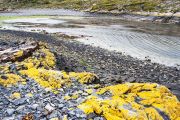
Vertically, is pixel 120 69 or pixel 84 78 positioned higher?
pixel 84 78

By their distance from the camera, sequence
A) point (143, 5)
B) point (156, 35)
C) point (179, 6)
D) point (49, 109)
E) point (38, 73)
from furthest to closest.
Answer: point (143, 5)
point (179, 6)
point (156, 35)
point (38, 73)
point (49, 109)

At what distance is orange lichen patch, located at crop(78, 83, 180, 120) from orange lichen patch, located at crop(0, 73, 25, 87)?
4400mm

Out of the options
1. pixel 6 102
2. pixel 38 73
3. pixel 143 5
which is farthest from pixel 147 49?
pixel 143 5

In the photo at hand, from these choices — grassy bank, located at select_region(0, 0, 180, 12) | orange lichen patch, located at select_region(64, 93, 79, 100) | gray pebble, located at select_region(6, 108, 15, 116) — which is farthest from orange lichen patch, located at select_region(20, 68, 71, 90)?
grassy bank, located at select_region(0, 0, 180, 12)

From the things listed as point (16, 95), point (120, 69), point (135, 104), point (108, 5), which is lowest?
point (108, 5)

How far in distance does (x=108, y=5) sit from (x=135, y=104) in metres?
109

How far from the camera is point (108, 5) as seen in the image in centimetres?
12194

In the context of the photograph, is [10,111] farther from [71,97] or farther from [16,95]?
[71,97]

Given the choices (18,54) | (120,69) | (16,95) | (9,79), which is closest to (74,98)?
(16,95)

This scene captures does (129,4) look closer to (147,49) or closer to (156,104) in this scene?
(147,49)

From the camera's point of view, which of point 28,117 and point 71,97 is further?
point 71,97

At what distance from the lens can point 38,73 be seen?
18.8 meters

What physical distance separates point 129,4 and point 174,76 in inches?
3516

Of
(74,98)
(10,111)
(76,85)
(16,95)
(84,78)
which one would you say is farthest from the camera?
(84,78)
